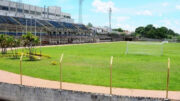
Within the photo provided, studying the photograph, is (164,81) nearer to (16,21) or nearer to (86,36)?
(16,21)

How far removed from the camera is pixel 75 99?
1013cm

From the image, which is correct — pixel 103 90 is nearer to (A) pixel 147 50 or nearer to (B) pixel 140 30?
(A) pixel 147 50

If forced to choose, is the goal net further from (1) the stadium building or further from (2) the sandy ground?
(2) the sandy ground

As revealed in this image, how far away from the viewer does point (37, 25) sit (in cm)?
6750

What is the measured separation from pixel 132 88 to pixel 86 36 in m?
79.1

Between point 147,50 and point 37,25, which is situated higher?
point 37,25

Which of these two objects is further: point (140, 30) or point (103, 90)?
point (140, 30)

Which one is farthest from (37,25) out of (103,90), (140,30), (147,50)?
(140,30)

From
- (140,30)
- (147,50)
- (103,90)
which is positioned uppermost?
(140,30)

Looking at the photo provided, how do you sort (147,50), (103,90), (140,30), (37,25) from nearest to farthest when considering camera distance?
(103,90) → (147,50) → (37,25) → (140,30)

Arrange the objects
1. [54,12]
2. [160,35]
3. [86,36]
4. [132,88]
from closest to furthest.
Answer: [132,88], [86,36], [54,12], [160,35]

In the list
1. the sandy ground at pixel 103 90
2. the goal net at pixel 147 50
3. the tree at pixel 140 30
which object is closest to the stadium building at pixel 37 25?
the goal net at pixel 147 50

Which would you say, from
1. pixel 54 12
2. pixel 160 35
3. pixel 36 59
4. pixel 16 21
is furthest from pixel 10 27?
pixel 160 35

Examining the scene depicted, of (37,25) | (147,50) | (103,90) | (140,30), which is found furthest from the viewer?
(140,30)
